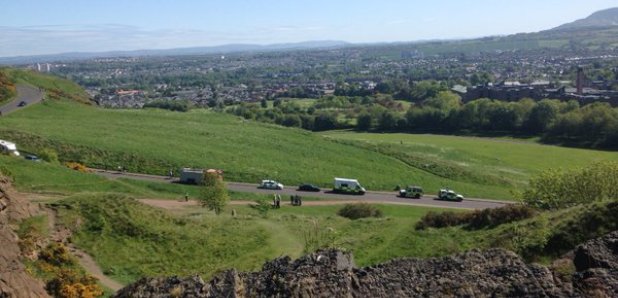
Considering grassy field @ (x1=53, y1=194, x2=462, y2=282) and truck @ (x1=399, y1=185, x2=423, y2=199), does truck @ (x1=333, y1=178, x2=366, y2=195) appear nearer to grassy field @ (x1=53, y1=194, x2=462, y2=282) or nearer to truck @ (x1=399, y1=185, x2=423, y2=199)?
truck @ (x1=399, y1=185, x2=423, y2=199)

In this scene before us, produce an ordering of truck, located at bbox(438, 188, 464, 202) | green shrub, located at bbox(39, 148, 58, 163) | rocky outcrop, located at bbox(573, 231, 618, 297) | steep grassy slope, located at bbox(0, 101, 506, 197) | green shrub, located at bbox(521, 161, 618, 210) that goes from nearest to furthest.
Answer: rocky outcrop, located at bbox(573, 231, 618, 297)
green shrub, located at bbox(521, 161, 618, 210)
green shrub, located at bbox(39, 148, 58, 163)
truck, located at bbox(438, 188, 464, 202)
steep grassy slope, located at bbox(0, 101, 506, 197)

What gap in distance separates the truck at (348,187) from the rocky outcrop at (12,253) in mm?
30944

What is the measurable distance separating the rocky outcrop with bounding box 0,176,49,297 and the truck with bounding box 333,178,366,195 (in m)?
30.9

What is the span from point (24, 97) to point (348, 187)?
5354 centimetres

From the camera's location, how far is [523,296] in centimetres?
1353

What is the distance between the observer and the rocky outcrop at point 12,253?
61.9 feet

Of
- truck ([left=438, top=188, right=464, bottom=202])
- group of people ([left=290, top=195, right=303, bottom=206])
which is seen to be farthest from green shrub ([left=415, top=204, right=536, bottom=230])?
truck ([left=438, top=188, right=464, bottom=202])

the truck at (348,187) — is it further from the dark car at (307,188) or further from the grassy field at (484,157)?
the grassy field at (484,157)

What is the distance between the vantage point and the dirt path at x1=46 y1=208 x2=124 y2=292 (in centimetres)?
2619

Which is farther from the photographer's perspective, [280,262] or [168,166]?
[168,166]

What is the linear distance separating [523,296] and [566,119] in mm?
105594

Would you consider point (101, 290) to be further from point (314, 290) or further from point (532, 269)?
point (532, 269)

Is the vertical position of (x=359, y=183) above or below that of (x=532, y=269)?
below

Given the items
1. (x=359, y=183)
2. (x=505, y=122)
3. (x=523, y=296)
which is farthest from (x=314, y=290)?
(x=505, y=122)
